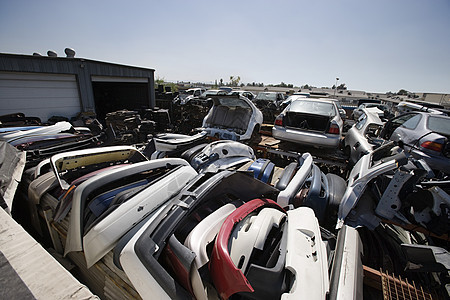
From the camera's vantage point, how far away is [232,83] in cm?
6372

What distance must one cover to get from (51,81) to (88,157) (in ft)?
31.5

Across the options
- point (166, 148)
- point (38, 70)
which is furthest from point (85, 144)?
point (38, 70)

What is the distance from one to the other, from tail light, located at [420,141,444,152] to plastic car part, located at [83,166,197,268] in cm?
527

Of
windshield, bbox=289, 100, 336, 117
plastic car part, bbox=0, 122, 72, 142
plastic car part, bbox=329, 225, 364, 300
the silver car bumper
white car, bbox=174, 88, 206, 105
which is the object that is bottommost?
plastic car part, bbox=329, 225, 364, 300

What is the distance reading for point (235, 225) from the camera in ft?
5.51

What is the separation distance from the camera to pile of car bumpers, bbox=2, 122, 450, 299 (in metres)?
1.31

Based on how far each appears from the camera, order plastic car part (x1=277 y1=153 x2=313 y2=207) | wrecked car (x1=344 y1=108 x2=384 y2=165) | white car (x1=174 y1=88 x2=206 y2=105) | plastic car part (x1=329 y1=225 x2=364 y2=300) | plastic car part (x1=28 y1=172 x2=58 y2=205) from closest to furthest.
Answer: plastic car part (x1=329 y1=225 x2=364 y2=300) < plastic car part (x1=28 y1=172 x2=58 y2=205) < plastic car part (x1=277 y1=153 x2=313 y2=207) < wrecked car (x1=344 y1=108 x2=384 y2=165) < white car (x1=174 y1=88 x2=206 y2=105)

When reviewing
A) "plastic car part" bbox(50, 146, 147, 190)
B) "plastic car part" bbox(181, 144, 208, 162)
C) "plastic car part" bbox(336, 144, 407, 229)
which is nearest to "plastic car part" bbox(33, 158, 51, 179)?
"plastic car part" bbox(50, 146, 147, 190)

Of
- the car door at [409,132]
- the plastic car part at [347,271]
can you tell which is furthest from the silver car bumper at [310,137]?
the plastic car part at [347,271]

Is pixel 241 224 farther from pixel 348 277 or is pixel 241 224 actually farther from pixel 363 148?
pixel 363 148

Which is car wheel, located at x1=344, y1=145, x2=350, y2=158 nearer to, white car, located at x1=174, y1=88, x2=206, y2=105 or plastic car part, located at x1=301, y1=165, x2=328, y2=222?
plastic car part, located at x1=301, y1=165, x2=328, y2=222

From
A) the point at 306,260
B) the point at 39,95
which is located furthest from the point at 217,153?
the point at 39,95

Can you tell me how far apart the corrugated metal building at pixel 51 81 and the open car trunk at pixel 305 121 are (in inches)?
405

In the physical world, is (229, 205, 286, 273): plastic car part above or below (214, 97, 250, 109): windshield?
below
